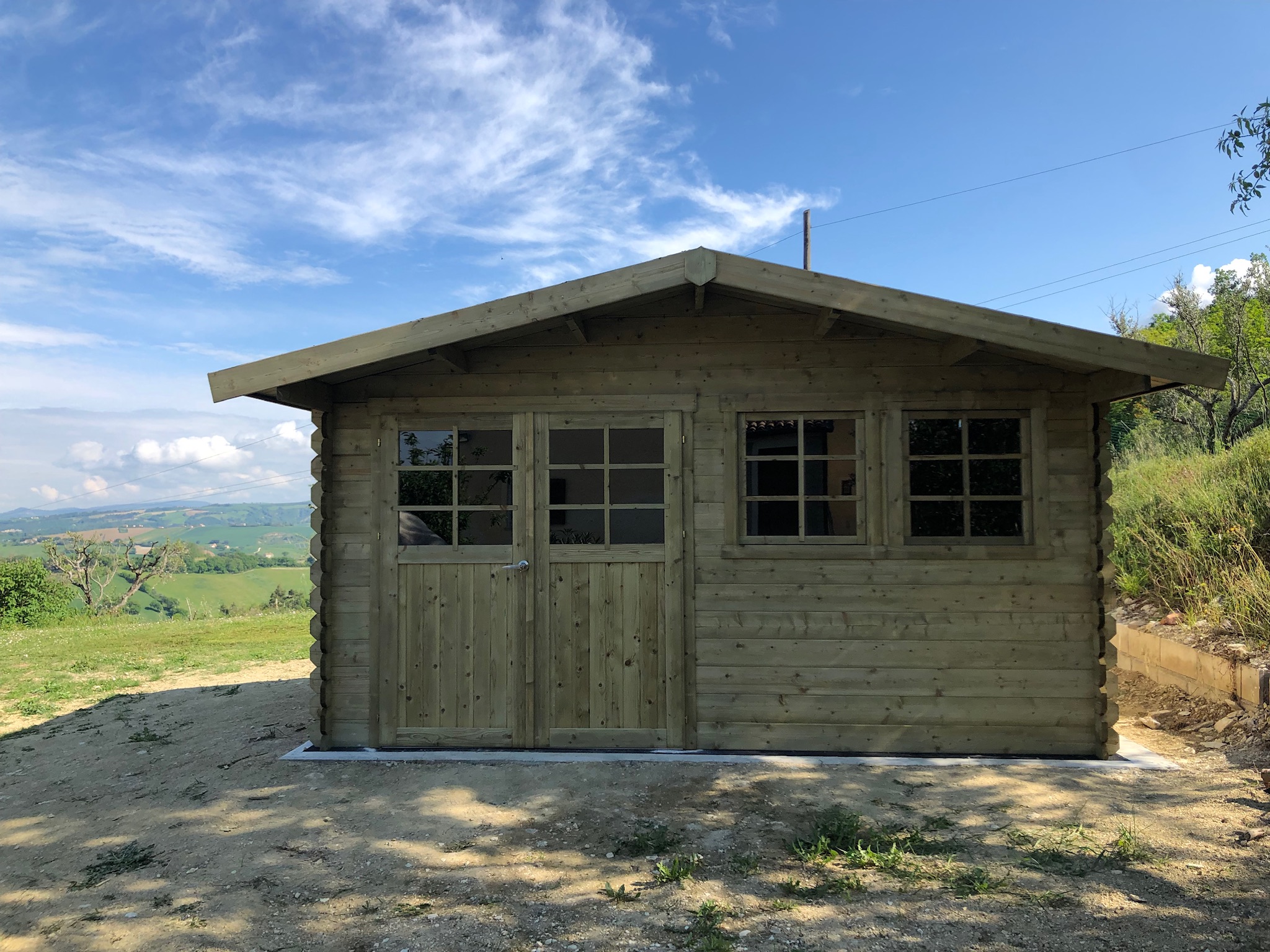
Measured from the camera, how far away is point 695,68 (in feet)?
36.9

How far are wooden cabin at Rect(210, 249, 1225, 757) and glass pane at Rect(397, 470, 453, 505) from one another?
2 centimetres

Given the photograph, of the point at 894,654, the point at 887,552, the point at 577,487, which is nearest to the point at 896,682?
the point at 894,654

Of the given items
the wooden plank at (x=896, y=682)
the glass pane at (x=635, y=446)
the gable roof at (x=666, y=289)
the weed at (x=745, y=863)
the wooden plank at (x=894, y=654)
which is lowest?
the weed at (x=745, y=863)

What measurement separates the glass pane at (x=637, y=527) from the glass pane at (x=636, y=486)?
0.22 ft

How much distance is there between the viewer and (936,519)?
4664 millimetres

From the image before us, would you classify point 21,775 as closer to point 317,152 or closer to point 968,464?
point 968,464

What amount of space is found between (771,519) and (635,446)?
98 centimetres

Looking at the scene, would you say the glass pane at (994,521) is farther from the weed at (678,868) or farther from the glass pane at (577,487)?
the weed at (678,868)

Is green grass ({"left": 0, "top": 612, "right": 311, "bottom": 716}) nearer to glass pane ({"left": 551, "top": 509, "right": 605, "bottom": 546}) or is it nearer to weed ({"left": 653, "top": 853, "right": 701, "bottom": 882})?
glass pane ({"left": 551, "top": 509, "right": 605, "bottom": 546})

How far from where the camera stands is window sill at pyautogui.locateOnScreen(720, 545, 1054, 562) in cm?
455

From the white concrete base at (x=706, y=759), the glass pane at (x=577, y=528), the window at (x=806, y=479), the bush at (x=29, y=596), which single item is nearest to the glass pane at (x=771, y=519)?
the window at (x=806, y=479)

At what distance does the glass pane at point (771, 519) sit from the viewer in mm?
4680

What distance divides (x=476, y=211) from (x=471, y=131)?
8.31 meters

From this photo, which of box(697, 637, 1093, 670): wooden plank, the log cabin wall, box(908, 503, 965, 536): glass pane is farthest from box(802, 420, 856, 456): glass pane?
box(697, 637, 1093, 670): wooden plank
